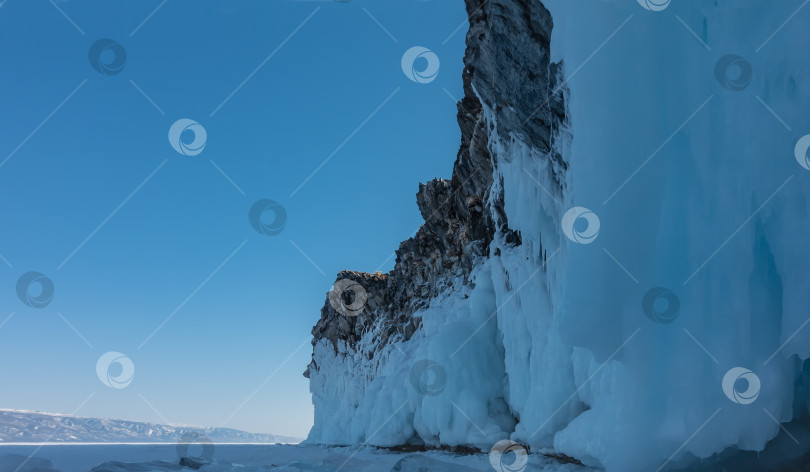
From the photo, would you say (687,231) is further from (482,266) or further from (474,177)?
(474,177)

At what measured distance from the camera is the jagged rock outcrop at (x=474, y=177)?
1316 centimetres

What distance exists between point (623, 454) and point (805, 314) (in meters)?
3.01

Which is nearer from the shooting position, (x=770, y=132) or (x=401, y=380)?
(x=770, y=132)

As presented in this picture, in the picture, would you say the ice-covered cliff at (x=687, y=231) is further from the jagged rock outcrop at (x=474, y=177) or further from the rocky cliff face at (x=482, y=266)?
the rocky cliff face at (x=482, y=266)

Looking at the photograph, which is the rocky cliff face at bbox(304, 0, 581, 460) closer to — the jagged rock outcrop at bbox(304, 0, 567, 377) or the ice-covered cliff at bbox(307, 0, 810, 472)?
the jagged rock outcrop at bbox(304, 0, 567, 377)

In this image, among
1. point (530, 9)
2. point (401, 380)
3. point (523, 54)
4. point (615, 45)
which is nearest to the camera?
point (615, 45)

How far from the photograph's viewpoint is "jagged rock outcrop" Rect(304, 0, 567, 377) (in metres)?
13.2

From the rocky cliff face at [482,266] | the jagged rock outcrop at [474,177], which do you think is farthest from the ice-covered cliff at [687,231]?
the rocky cliff face at [482,266]

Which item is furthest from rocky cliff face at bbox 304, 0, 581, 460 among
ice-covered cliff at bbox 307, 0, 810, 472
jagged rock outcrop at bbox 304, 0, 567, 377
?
ice-covered cliff at bbox 307, 0, 810, 472

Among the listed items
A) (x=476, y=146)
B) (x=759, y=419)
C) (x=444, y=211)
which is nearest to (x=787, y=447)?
(x=759, y=419)

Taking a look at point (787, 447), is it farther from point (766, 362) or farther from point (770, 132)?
point (770, 132)

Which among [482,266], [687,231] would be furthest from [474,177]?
[687,231]

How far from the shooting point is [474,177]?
2464 centimetres

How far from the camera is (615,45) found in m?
8.12
